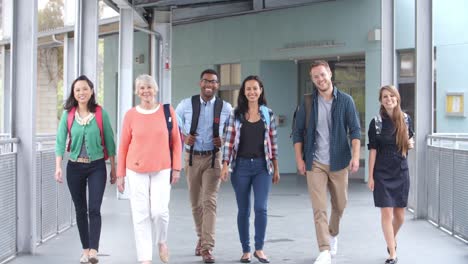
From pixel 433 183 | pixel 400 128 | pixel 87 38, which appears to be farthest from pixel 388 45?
pixel 400 128

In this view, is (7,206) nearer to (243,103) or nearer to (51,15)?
(243,103)

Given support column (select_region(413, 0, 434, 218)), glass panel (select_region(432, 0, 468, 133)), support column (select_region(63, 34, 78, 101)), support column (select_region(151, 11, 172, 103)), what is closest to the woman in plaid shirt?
support column (select_region(413, 0, 434, 218))

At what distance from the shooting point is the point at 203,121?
26.7 feet

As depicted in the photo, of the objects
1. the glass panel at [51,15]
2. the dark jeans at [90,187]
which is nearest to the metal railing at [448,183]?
the dark jeans at [90,187]

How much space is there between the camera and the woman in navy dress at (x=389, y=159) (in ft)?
25.5

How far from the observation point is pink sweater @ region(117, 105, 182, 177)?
716 cm

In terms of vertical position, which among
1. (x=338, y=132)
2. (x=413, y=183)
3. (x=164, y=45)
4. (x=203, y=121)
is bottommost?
(x=413, y=183)

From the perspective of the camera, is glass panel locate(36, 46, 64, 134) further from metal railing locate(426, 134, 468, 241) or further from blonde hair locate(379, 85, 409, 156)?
metal railing locate(426, 134, 468, 241)

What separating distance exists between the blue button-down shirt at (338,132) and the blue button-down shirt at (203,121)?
873mm

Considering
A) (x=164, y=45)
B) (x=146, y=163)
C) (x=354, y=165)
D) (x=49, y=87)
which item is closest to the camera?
(x=146, y=163)

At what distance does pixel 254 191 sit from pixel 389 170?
1305mm

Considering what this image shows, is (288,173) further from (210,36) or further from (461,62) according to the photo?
(461,62)

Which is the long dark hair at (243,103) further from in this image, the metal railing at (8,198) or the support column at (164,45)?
the support column at (164,45)

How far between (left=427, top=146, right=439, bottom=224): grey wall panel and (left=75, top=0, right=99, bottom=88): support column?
15.8 feet
